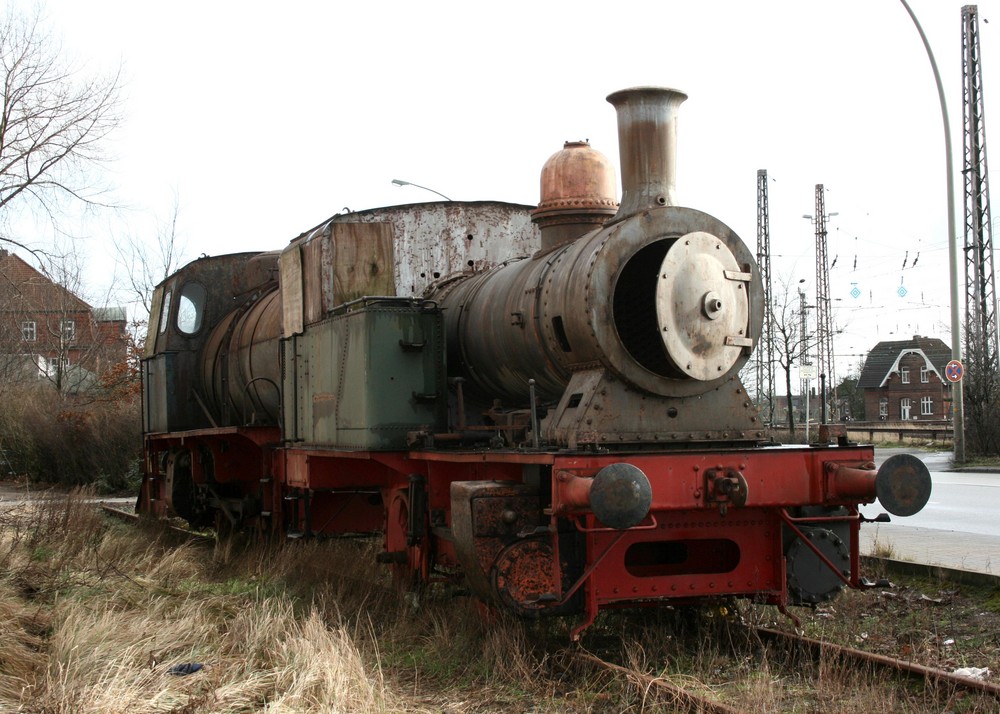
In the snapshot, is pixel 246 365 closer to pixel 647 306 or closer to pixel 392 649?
pixel 392 649

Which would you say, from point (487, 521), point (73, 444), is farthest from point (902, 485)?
point (73, 444)

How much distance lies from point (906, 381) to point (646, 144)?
6259 cm

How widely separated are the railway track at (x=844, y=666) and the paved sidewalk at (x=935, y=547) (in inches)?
92.3

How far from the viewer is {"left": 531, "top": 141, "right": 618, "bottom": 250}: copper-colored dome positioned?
23.4 feet

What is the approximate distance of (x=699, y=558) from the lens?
669 centimetres

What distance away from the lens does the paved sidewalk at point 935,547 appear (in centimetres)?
881

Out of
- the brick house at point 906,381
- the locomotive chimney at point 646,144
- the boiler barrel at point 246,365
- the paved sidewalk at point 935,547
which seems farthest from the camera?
the brick house at point 906,381

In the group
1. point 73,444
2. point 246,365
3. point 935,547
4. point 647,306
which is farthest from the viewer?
point 73,444

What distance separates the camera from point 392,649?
662 cm

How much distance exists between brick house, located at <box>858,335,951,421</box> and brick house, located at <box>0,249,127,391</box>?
142 feet

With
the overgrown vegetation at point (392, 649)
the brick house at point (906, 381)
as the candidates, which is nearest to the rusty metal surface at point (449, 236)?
the overgrown vegetation at point (392, 649)

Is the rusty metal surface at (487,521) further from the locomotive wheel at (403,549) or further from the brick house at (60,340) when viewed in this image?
the brick house at (60,340)

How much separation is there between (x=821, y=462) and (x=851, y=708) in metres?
1.65

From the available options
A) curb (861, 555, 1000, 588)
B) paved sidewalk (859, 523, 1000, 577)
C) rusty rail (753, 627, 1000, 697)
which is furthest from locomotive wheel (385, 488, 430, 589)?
paved sidewalk (859, 523, 1000, 577)
